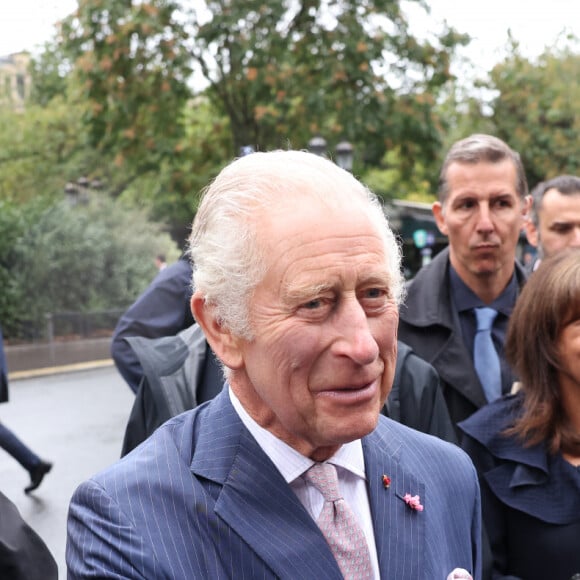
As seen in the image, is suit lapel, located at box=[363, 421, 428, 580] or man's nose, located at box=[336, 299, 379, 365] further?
suit lapel, located at box=[363, 421, 428, 580]

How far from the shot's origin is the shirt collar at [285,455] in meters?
1.62

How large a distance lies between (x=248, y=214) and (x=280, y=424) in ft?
1.32

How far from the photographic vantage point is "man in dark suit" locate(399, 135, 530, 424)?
3189 millimetres

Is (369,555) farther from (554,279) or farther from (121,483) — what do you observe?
(554,279)

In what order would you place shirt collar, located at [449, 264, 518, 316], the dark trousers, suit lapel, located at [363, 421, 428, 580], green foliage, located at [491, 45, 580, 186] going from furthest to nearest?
green foliage, located at [491, 45, 580, 186], the dark trousers, shirt collar, located at [449, 264, 518, 316], suit lapel, located at [363, 421, 428, 580]

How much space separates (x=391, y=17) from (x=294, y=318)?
15.5 meters

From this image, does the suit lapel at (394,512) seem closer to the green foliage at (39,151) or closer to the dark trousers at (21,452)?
the dark trousers at (21,452)

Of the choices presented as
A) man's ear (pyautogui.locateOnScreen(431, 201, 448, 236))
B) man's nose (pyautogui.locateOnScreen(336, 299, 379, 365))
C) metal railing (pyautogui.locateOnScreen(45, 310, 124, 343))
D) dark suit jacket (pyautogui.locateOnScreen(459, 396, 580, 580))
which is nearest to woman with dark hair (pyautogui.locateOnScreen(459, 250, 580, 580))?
dark suit jacket (pyautogui.locateOnScreen(459, 396, 580, 580))

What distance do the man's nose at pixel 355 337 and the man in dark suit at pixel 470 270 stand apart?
168 cm

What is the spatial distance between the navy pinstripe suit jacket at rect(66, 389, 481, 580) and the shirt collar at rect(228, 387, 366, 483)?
0.7 inches

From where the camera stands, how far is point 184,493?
5.10 feet

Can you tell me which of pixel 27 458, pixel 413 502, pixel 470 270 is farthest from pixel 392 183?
pixel 413 502

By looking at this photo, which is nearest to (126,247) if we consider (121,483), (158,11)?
(158,11)

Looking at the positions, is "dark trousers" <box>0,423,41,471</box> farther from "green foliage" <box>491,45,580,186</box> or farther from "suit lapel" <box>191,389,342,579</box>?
"green foliage" <box>491,45,580,186</box>
